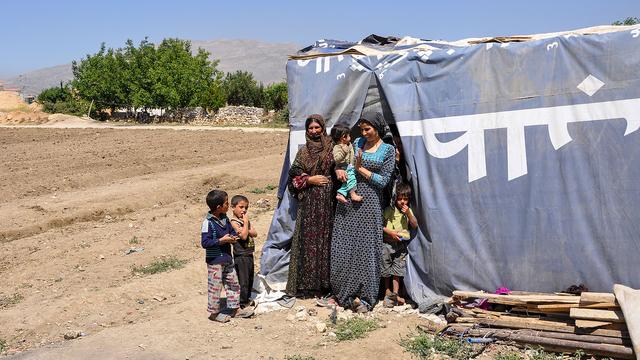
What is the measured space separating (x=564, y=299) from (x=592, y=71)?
1.54m

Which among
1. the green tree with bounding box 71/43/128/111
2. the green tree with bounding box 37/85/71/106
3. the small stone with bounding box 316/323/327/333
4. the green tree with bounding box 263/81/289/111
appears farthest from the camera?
the green tree with bounding box 37/85/71/106

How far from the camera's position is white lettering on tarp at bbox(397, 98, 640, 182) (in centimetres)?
430

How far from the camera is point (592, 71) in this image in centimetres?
437

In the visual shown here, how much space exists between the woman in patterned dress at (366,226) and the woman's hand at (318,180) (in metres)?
0.24

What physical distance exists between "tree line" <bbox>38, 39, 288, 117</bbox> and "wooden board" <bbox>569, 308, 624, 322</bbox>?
109ft

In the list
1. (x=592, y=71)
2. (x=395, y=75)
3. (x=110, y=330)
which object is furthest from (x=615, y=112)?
(x=110, y=330)

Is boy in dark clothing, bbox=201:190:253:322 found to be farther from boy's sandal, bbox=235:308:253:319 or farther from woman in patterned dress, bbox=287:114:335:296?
woman in patterned dress, bbox=287:114:335:296

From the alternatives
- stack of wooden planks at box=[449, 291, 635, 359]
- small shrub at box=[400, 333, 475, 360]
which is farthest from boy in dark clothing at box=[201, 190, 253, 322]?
stack of wooden planks at box=[449, 291, 635, 359]

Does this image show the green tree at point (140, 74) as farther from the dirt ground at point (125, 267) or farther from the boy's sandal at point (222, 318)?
the boy's sandal at point (222, 318)

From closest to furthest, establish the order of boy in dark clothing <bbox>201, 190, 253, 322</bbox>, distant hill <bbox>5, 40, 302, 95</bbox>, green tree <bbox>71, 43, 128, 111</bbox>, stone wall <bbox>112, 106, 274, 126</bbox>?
boy in dark clothing <bbox>201, 190, 253, 322</bbox> → stone wall <bbox>112, 106, 274, 126</bbox> → green tree <bbox>71, 43, 128, 111</bbox> → distant hill <bbox>5, 40, 302, 95</bbox>

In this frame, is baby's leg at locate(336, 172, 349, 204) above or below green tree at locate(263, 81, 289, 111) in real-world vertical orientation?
below

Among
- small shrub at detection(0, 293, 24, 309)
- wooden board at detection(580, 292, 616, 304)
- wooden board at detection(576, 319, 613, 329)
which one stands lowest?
small shrub at detection(0, 293, 24, 309)

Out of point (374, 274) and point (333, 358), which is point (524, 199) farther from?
point (333, 358)

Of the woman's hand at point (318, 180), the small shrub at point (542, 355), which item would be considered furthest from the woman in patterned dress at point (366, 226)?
the small shrub at point (542, 355)
